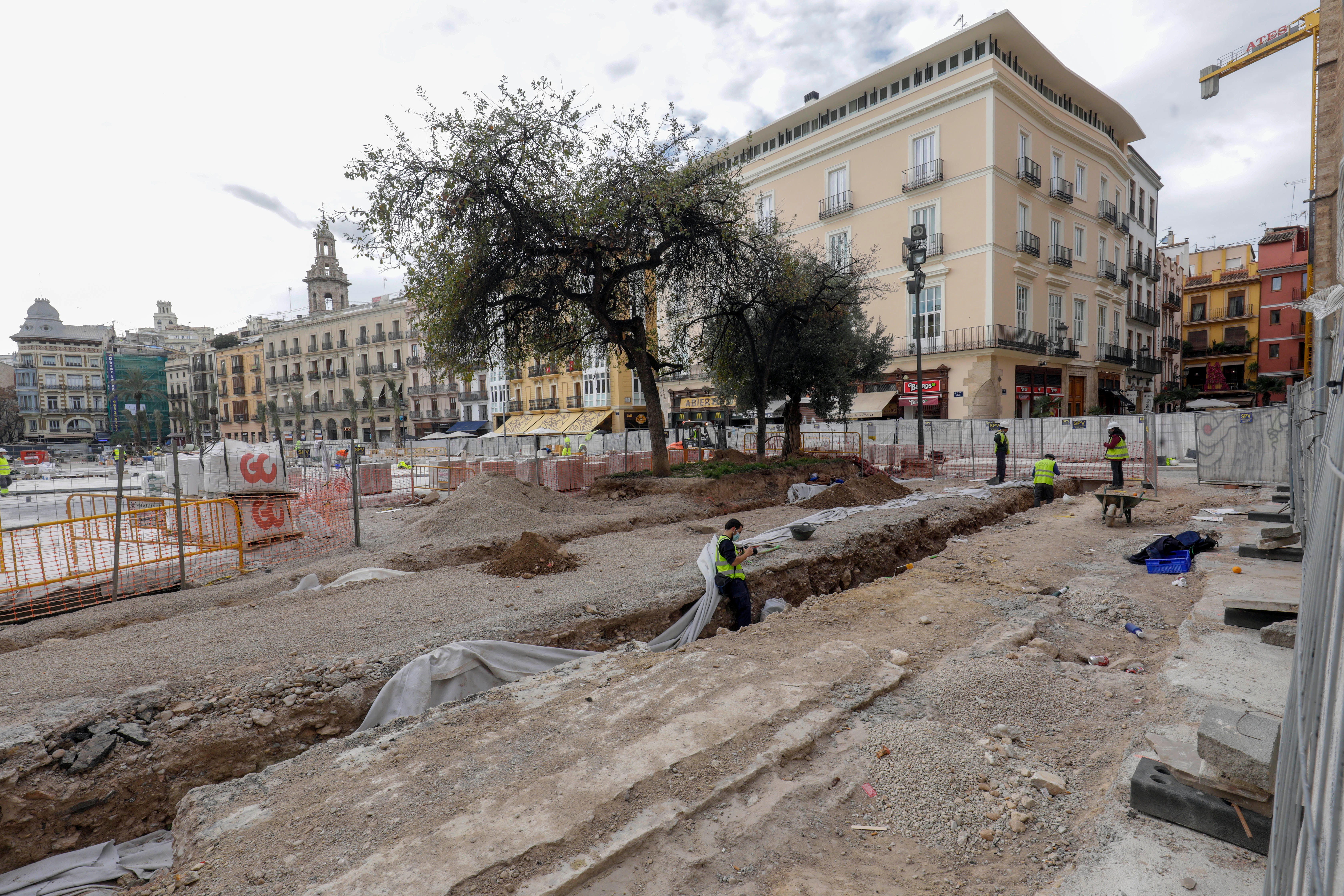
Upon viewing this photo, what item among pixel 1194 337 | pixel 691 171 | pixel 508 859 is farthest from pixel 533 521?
pixel 1194 337

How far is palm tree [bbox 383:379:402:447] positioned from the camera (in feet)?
170

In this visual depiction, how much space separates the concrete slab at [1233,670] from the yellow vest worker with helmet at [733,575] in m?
3.68

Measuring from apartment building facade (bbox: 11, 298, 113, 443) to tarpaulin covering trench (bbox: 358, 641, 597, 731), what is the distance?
97.9 m

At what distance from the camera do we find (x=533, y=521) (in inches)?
469

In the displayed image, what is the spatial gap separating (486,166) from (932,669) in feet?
40.1

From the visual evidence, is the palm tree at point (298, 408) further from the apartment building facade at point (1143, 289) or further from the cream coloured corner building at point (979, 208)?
the apartment building facade at point (1143, 289)

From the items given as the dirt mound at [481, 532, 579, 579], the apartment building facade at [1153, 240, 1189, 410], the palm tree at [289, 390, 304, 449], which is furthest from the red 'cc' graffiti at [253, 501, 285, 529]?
the apartment building facade at [1153, 240, 1189, 410]

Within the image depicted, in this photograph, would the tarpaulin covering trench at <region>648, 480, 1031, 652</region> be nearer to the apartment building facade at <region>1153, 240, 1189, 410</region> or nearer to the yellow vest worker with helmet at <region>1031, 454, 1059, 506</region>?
the yellow vest worker with helmet at <region>1031, 454, 1059, 506</region>

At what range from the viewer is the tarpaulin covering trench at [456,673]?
472 centimetres

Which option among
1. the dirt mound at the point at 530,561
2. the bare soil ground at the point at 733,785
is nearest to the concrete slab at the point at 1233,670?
the bare soil ground at the point at 733,785

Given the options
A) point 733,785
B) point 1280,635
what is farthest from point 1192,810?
point 1280,635

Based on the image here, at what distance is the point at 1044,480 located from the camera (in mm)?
13297

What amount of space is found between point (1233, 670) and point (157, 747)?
737cm

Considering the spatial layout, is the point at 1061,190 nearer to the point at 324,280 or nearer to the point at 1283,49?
the point at 1283,49
